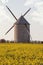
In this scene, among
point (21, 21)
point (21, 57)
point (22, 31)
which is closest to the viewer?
point (21, 57)

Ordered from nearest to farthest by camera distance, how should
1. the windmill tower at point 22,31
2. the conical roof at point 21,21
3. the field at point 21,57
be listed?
the field at point 21,57, the windmill tower at point 22,31, the conical roof at point 21,21

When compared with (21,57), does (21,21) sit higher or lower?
higher

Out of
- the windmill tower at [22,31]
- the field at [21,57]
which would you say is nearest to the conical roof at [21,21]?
the windmill tower at [22,31]

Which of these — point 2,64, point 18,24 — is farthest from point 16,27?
point 2,64

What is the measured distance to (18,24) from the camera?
91.4 m

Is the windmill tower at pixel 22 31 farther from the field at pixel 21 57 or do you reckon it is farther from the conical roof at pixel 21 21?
the field at pixel 21 57

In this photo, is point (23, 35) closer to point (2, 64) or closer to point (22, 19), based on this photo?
point (22, 19)

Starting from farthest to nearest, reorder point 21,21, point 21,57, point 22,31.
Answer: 1. point 21,21
2. point 22,31
3. point 21,57

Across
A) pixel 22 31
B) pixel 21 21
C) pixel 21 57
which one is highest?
pixel 21 21

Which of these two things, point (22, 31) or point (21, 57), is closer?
point (21, 57)

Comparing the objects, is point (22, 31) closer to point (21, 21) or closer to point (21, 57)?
point (21, 21)

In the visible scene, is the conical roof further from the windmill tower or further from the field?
the field

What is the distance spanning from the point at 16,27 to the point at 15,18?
276 inches

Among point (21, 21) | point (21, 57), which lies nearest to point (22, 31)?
point (21, 21)
